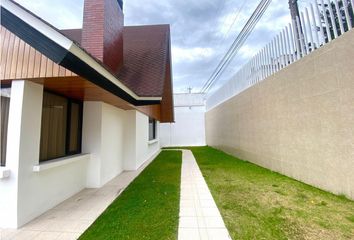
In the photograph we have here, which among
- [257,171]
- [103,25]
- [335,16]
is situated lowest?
[257,171]

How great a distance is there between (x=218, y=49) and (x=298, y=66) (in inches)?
268

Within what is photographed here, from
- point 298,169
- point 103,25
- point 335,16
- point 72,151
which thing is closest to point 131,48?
point 103,25

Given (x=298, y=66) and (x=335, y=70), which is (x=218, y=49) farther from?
(x=335, y=70)

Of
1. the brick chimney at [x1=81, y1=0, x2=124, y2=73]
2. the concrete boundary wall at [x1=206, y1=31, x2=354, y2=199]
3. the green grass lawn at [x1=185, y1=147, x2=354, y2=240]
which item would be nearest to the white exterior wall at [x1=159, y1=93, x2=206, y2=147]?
the concrete boundary wall at [x1=206, y1=31, x2=354, y2=199]

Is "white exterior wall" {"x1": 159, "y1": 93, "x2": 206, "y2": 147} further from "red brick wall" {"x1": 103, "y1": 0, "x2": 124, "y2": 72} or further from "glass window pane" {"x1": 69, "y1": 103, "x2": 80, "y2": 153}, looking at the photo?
"glass window pane" {"x1": 69, "y1": 103, "x2": 80, "y2": 153}

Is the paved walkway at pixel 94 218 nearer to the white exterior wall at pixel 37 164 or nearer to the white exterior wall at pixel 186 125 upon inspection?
the white exterior wall at pixel 37 164

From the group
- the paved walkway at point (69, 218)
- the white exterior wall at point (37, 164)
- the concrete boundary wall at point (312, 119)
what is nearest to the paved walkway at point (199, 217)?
the paved walkway at point (69, 218)

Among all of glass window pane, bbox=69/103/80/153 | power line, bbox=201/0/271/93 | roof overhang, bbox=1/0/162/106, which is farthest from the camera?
power line, bbox=201/0/271/93

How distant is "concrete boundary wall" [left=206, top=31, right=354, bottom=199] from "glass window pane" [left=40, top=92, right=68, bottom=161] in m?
6.00

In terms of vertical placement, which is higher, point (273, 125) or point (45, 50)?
point (45, 50)

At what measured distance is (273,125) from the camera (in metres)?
7.22

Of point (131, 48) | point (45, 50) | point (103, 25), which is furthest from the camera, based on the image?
point (131, 48)

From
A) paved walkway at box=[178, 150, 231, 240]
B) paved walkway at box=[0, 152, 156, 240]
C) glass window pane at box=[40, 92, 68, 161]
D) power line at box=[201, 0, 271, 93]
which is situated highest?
power line at box=[201, 0, 271, 93]

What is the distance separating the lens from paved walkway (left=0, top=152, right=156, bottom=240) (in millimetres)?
3056
